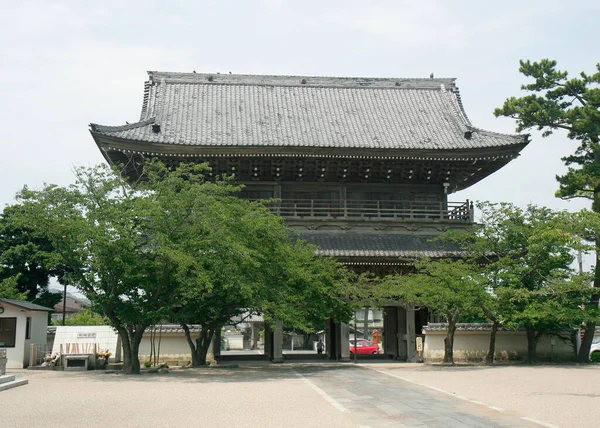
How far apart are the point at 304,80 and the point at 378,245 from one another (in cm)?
1189

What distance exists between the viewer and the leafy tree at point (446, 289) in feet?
73.0

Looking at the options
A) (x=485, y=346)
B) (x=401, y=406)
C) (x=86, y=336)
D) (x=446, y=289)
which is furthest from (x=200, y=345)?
(x=401, y=406)

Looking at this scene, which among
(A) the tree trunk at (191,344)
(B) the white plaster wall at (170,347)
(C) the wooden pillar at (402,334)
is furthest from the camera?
(C) the wooden pillar at (402,334)

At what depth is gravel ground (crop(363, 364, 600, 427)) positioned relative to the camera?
11.3m

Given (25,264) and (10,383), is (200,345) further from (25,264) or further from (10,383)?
(25,264)

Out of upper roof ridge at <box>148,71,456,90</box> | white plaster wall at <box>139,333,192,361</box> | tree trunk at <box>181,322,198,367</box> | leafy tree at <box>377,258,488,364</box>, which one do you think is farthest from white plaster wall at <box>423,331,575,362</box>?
upper roof ridge at <box>148,71,456,90</box>

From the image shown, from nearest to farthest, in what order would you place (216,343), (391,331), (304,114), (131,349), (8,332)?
(131,349) < (8,332) < (216,343) < (391,331) < (304,114)

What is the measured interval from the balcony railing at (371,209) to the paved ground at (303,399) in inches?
342

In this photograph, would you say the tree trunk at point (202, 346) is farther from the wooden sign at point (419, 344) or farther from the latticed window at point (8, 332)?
the wooden sign at point (419, 344)

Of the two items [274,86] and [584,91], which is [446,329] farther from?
[274,86]

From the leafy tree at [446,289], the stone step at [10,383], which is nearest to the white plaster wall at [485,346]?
the leafy tree at [446,289]

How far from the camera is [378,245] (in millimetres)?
26578

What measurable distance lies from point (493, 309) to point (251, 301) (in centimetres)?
921

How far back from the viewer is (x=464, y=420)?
34.4ft
